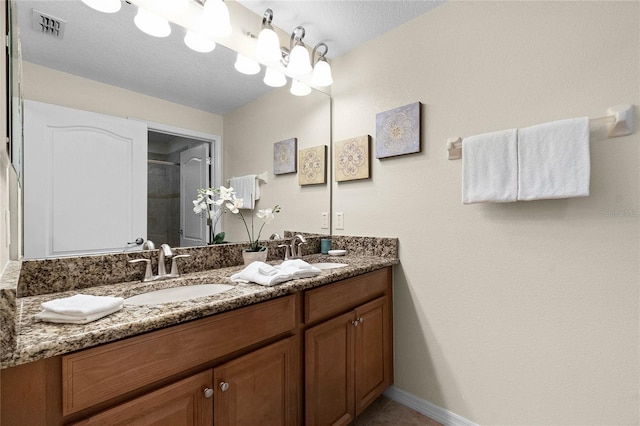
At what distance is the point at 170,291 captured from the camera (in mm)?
1192

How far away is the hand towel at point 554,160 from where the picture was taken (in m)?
1.15

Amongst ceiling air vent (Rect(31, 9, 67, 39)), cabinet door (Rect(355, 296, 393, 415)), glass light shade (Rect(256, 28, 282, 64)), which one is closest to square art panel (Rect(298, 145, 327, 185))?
glass light shade (Rect(256, 28, 282, 64))

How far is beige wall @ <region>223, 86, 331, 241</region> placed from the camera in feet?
5.34

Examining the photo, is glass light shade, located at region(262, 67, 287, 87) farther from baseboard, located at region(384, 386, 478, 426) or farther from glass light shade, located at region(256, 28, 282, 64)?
baseboard, located at region(384, 386, 478, 426)

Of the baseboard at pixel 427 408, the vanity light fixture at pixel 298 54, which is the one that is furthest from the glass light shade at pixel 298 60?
the baseboard at pixel 427 408

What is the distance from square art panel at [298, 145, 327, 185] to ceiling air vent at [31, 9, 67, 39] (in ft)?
4.19

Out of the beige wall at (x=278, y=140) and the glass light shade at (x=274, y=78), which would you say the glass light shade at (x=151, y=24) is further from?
the glass light shade at (x=274, y=78)

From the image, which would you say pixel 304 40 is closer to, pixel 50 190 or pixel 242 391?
pixel 50 190

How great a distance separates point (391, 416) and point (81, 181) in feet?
6.34

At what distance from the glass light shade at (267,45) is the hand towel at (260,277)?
4.05 ft

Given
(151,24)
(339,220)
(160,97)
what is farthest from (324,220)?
(151,24)

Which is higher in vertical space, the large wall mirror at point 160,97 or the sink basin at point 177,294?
the large wall mirror at point 160,97

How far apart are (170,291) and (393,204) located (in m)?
1.29

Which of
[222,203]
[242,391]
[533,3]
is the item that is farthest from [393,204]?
[242,391]
